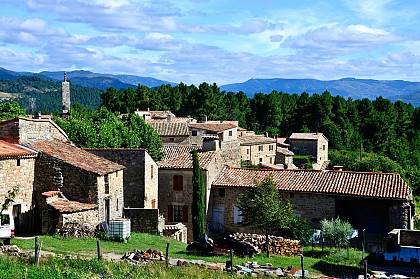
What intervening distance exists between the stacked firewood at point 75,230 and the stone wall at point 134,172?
299 inches

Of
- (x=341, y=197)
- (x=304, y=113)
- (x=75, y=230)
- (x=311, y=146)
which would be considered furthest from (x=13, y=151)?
(x=304, y=113)

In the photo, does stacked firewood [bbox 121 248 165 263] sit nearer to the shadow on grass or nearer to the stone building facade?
the shadow on grass

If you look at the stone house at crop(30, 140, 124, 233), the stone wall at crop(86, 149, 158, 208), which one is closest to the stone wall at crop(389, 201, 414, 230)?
the stone wall at crop(86, 149, 158, 208)

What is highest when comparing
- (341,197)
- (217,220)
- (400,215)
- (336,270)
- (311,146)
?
(311,146)

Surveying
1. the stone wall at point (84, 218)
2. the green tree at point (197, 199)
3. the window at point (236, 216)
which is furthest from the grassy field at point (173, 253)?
the window at point (236, 216)

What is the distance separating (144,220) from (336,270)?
11.1m

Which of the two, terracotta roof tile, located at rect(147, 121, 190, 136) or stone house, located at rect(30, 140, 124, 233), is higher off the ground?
terracotta roof tile, located at rect(147, 121, 190, 136)

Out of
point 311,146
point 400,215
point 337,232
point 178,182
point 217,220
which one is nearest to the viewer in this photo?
point 337,232

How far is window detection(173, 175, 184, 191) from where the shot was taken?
118 ft

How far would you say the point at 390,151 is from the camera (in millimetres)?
83562

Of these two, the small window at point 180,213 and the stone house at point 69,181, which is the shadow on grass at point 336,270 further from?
the small window at point 180,213

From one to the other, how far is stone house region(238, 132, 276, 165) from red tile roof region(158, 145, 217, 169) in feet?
91.9

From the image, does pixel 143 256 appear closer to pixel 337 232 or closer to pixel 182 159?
pixel 337 232

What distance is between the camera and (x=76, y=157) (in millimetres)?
27734
